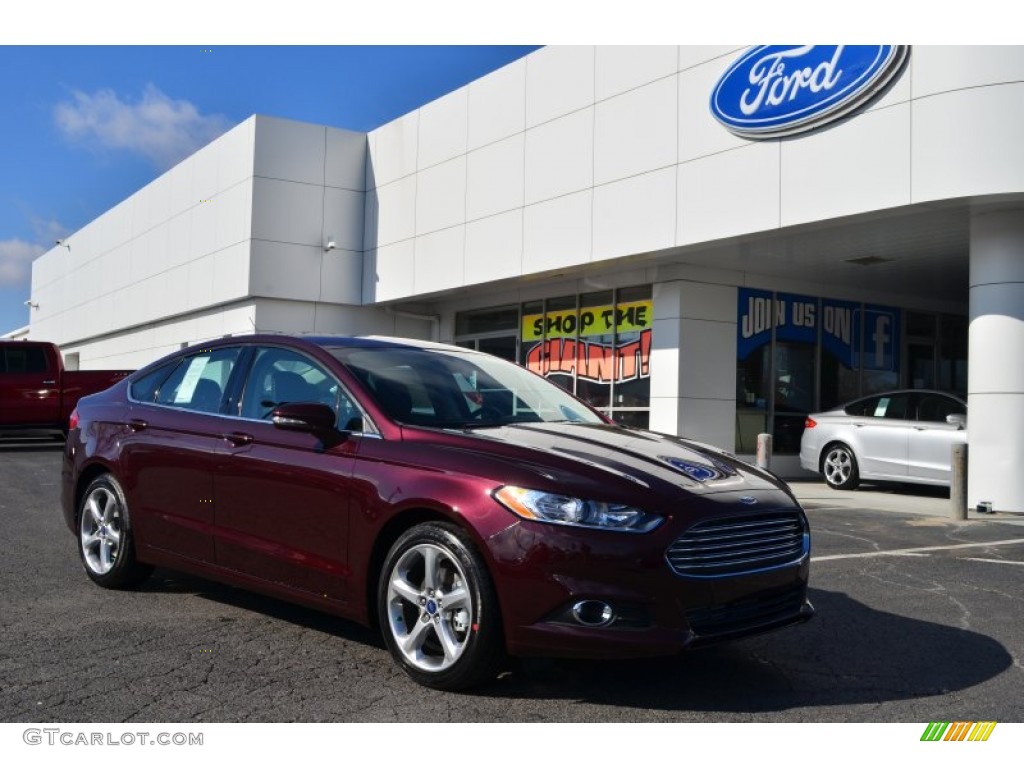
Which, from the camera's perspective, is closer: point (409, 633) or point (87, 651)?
point (409, 633)

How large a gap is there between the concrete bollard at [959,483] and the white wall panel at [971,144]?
2861mm

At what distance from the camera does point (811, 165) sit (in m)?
12.2

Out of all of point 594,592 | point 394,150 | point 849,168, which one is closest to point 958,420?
point 849,168

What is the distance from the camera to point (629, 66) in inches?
591

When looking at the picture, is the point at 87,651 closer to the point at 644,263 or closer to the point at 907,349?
the point at 644,263

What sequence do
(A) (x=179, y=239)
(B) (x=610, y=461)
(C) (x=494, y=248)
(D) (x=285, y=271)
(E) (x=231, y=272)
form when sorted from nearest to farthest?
(B) (x=610, y=461), (C) (x=494, y=248), (D) (x=285, y=271), (E) (x=231, y=272), (A) (x=179, y=239)

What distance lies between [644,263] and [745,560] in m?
12.0

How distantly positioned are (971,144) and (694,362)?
19.2ft

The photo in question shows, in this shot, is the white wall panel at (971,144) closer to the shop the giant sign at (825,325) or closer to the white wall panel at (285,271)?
the shop the giant sign at (825,325)

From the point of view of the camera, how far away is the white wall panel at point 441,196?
18.6 metres

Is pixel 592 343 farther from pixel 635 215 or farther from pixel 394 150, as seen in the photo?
pixel 394 150

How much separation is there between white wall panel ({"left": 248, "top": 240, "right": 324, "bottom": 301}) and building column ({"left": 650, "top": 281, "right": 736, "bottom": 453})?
28.6 ft
